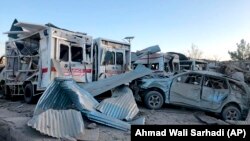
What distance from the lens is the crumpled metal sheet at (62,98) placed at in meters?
8.16

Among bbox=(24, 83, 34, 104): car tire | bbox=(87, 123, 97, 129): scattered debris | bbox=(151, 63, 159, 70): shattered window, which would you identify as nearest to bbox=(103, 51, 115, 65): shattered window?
bbox=(24, 83, 34, 104): car tire

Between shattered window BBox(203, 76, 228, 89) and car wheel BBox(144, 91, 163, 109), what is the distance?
5.75 feet

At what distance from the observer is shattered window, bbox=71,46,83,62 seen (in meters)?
12.0

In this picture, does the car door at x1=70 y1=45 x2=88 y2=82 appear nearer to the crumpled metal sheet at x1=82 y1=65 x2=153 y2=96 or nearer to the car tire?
the crumpled metal sheet at x1=82 y1=65 x2=153 y2=96

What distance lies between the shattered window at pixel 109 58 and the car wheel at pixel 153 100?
109 inches

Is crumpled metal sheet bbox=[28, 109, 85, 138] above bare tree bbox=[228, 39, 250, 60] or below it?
below

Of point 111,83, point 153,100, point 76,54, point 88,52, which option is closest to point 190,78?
point 153,100

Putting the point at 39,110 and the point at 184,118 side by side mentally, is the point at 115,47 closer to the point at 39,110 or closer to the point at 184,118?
the point at 184,118

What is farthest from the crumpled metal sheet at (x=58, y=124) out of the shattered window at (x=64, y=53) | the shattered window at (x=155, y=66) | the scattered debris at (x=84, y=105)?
the shattered window at (x=155, y=66)

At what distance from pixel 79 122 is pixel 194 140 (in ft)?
7.97

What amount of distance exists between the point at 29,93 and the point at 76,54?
2.35 meters

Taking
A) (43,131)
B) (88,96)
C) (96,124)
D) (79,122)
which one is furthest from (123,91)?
(43,131)

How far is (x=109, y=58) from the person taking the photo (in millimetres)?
13094

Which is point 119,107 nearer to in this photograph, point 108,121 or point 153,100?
point 108,121
